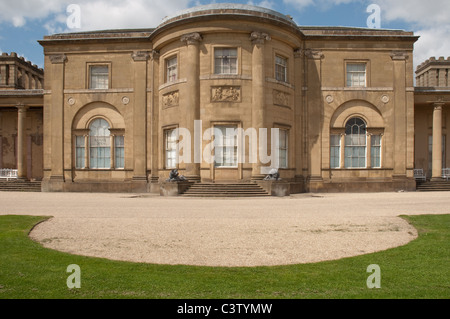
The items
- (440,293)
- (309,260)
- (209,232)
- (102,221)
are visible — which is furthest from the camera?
(102,221)

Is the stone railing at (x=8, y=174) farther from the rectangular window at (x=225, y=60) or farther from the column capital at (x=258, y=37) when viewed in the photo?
the column capital at (x=258, y=37)

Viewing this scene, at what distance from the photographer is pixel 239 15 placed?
2362 centimetres

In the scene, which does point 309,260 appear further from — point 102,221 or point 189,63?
point 189,63

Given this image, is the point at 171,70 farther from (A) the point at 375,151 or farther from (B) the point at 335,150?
(A) the point at 375,151

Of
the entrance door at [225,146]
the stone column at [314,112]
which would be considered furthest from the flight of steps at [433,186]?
the entrance door at [225,146]

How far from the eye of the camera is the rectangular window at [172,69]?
1016 inches

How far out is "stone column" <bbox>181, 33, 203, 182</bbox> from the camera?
23.7 meters

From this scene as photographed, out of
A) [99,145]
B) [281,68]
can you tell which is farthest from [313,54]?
[99,145]

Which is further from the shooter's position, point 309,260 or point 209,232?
point 209,232

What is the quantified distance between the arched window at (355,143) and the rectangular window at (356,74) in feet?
7.58

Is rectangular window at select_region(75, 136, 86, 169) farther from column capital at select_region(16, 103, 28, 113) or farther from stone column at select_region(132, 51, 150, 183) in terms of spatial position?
column capital at select_region(16, 103, 28, 113)

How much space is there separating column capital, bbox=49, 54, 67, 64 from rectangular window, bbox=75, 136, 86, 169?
5130 mm
